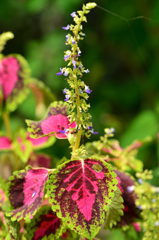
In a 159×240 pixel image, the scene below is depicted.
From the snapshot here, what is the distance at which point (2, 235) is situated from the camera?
1.85ft

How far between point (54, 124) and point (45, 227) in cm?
16

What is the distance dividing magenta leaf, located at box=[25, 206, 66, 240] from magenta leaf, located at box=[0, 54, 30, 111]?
26 centimetres

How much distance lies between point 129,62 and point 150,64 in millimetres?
197

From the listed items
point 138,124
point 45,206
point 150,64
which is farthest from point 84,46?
point 45,206

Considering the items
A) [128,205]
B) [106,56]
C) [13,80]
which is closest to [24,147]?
[13,80]

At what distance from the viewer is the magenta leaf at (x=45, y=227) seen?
54 centimetres

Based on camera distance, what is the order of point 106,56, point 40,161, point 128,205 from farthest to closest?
1. point 106,56
2. point 40,161
3. point 128,205

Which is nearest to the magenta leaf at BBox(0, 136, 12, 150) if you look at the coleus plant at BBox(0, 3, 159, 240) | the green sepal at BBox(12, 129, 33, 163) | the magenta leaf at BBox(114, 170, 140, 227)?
the green sepal at BBox(12, 129, 33, 163)

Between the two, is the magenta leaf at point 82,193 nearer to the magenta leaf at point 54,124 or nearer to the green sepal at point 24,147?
the magenta leaf at point 54,124

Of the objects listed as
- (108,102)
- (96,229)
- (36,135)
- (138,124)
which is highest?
(108,102)

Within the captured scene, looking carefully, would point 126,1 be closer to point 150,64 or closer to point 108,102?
point 150,64

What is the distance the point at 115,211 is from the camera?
0.52 meters

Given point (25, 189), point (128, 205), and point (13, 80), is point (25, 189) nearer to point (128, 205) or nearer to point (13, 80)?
point (128, 205)

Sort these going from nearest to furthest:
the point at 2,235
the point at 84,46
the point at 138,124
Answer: the point at 2,235 → the point at 138,124 → the point at 84,46
